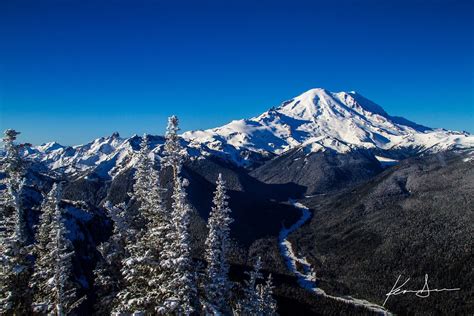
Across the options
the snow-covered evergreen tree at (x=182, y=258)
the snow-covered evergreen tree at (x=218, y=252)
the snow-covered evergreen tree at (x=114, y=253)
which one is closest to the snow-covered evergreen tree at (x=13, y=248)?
the snow-covered evergreen tree at (x=114, y=253)

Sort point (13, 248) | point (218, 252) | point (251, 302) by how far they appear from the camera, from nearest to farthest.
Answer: point (13, 248) → point (218, 252) → point (251, 302)

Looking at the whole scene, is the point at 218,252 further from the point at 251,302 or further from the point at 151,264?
the point at 251,302

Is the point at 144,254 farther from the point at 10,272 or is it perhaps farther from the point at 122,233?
the point at 10,272

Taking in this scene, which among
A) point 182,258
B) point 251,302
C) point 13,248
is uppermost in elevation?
point 13,248

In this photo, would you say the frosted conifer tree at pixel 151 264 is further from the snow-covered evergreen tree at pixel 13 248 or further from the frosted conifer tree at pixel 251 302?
the frosted conifer tree at pixel 251 302

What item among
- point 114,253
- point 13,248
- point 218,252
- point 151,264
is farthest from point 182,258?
point 13,248

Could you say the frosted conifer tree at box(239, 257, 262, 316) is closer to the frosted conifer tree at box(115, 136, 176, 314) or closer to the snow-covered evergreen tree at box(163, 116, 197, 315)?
the frosted conifer tree at box(115, 136, 176, 314)

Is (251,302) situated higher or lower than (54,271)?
lower
